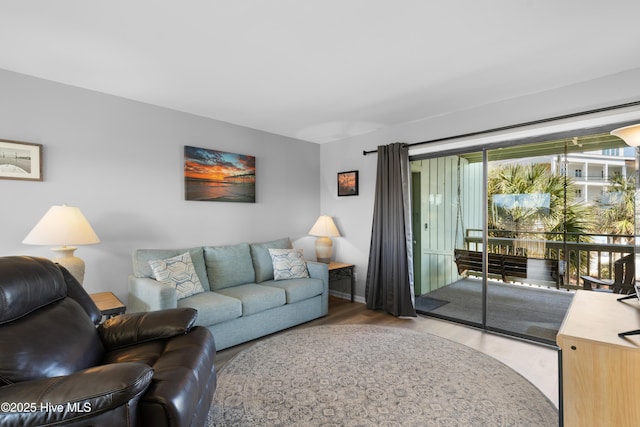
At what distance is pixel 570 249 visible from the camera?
119 inches

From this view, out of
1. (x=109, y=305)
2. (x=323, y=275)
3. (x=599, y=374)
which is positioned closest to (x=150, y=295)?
(x=109, y=305)

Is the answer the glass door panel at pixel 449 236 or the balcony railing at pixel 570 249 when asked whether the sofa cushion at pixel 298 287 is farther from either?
the balcony railing at pixel 570 249

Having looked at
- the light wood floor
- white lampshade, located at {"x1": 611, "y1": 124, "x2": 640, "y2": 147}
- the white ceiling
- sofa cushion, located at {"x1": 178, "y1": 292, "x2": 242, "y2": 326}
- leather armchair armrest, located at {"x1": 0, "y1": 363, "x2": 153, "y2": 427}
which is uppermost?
the white ceiling

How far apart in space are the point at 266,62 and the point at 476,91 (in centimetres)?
195

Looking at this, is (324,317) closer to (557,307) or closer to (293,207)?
(293,207)

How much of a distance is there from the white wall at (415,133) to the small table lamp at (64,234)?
10.0ft

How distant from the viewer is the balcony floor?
3.13 meters

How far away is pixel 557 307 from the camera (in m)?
3.15

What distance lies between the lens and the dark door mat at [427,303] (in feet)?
12.8

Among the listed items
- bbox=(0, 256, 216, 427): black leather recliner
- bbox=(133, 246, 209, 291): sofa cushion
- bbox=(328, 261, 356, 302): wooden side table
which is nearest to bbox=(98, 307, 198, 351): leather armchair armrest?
bbox=(0, 256, 216, 427): black leather recliner

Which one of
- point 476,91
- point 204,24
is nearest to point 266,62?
point 204,24

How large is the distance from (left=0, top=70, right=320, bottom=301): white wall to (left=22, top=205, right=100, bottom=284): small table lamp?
0.41 m

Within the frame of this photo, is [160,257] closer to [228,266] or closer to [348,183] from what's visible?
[228,266]

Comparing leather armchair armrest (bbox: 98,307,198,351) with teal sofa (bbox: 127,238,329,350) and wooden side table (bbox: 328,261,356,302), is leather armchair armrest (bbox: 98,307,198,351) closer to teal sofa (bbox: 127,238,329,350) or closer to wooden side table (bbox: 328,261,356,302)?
teal sofa (bbox: 127,238,329,350)
